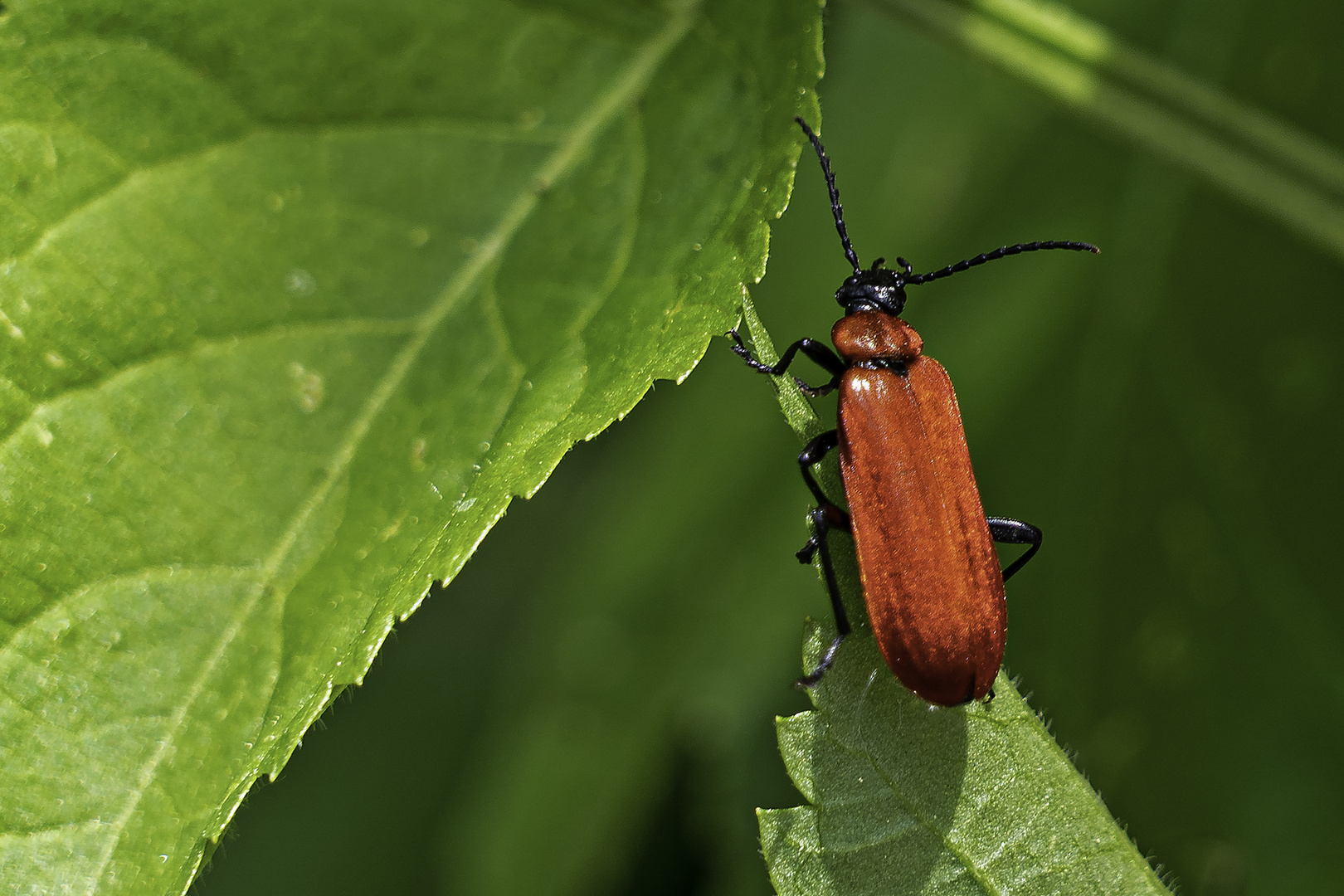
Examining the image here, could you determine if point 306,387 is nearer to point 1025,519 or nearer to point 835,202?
point 835,202

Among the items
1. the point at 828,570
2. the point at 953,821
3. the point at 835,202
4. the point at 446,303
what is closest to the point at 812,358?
the point at 835,202

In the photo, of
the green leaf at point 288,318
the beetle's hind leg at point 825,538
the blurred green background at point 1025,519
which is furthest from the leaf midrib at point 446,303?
the blurred green background at point 1025,519

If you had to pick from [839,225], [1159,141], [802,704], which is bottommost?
[802,704]

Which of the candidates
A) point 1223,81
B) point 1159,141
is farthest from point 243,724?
point 1223,81

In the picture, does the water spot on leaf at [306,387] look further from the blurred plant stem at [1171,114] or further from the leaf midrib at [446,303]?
the blurred plant stem at [1171,114]

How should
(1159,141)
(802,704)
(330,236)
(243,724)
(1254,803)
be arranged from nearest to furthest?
1. (243,724)
2. (330,236)
3. (1159,141)
4. (1254,803)
5. (802,704)

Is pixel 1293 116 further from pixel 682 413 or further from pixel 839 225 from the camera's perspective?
pixel 682 413

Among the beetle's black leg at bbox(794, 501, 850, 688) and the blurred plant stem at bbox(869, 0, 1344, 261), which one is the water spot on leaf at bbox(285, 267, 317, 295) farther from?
the blurred plant stem at bbox(869, 0, 1344, 261)
